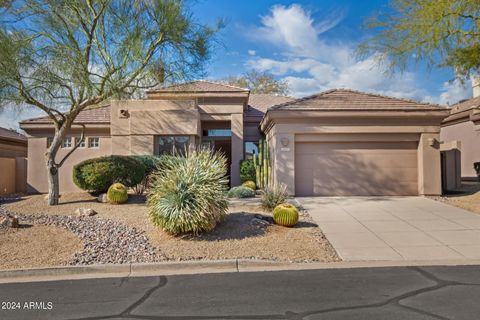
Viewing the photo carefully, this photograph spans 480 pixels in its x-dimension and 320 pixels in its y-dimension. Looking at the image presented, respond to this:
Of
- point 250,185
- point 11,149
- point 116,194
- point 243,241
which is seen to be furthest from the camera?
point 11,149

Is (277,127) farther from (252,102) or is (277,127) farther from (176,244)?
(252,102)

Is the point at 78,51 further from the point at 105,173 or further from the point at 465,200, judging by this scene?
the point at 465,200

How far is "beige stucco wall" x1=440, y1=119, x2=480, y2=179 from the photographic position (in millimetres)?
19609

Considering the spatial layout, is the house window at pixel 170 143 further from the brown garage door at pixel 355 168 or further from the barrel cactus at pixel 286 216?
the barrel cactus at pixel 286 216

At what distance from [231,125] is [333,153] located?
6.18 m

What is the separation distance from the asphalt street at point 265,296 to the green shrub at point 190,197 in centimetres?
166

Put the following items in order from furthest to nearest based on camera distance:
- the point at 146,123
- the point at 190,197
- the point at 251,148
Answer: the point at 251,148 → the point at 146,123 → the point at 190,197

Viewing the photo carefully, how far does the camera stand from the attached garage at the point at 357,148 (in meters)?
13.1

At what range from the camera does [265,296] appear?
468 cm

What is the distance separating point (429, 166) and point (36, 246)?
13.1 m

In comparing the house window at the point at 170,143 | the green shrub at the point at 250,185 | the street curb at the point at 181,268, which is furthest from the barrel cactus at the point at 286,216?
the house window at the point at 170,143

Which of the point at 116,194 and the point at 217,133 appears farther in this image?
the point at 217,133

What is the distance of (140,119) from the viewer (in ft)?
51.6

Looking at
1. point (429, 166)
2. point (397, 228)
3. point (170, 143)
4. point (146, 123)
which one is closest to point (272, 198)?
point (397, 228)
